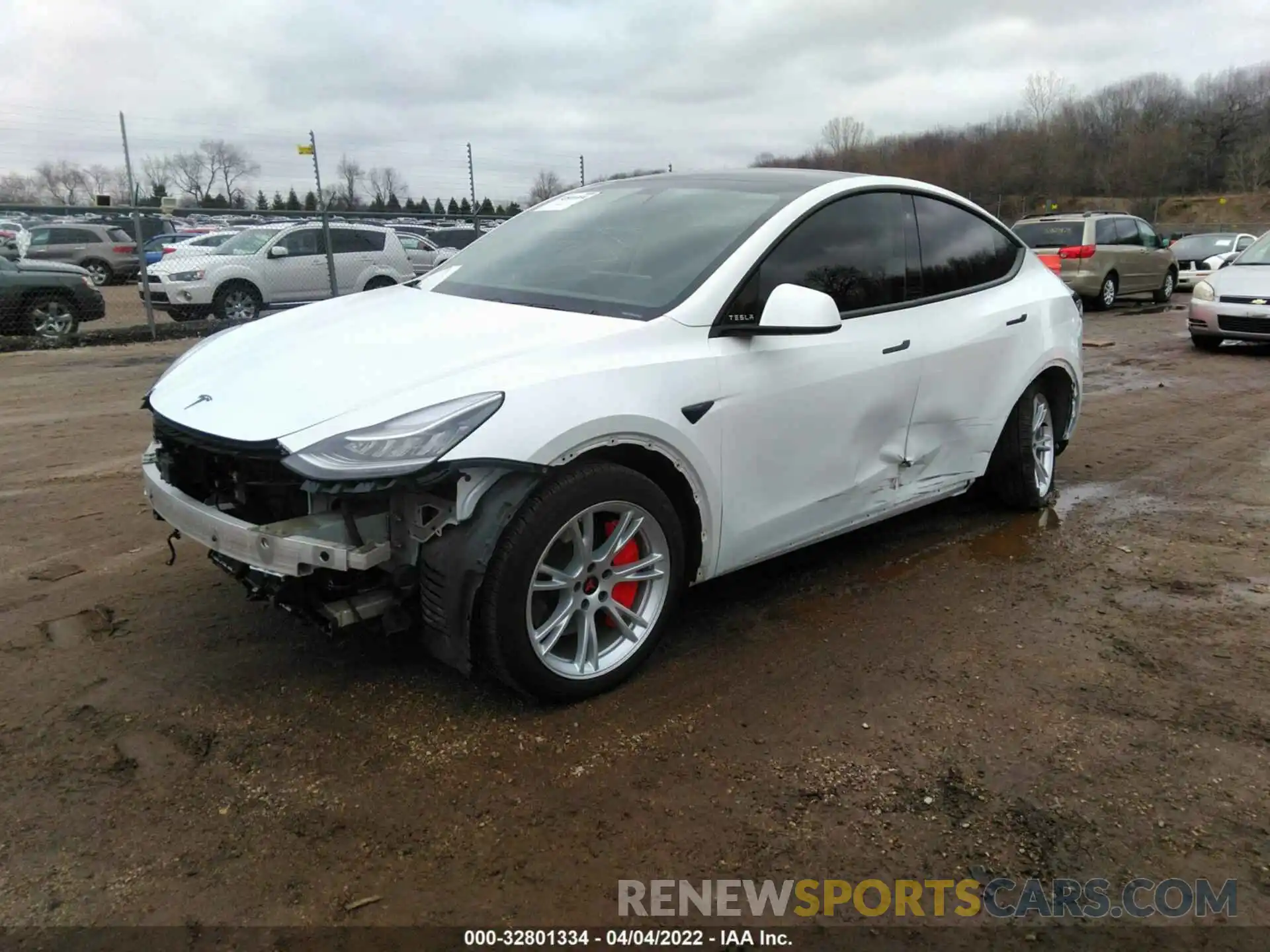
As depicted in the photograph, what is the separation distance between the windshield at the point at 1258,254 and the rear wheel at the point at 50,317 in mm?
15165

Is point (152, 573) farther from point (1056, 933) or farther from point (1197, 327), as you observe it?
point (1197, 327)

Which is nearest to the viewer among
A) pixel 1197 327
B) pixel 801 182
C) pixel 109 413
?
pixel 801 182

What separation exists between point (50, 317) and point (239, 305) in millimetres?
2714

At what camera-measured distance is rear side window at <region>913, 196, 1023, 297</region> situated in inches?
171

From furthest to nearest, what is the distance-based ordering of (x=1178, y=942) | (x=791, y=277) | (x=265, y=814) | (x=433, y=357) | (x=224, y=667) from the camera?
1. (x=791, y=277)
2. (x=224, y=667)
3. (x=433, y=357)
4. (x=265, y=814)
5. (x=1178, y=942)

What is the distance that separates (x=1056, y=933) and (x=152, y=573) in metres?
3.81

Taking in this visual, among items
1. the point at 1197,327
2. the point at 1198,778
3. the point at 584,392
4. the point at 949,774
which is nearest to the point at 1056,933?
the point at 949,774

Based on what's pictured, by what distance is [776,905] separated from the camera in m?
2.29

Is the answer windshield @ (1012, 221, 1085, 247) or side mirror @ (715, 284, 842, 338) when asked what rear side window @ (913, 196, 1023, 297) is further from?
windshield @ (1012, 221, 1085, 247)

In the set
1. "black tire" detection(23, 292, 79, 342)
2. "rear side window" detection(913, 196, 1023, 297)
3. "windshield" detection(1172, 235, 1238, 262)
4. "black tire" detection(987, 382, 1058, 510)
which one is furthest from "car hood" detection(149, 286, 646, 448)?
"windshield" detection(1172, 235, 1238, 262)

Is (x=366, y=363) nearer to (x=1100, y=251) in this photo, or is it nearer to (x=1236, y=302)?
(x=1236, y=302)

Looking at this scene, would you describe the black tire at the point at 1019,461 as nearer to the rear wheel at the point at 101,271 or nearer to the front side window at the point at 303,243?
the front side window at the point at 303,243

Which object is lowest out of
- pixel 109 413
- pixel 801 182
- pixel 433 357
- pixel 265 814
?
pixel 265 814

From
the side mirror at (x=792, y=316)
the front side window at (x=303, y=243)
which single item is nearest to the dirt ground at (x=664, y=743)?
the side mirror at (x=792, y=316)
